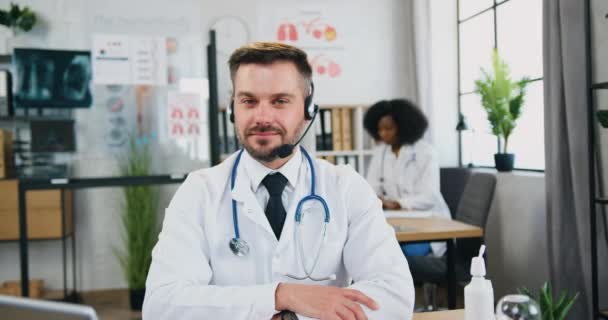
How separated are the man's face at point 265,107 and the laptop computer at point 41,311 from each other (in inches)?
39.3

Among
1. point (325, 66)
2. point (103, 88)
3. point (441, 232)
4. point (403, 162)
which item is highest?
point (325, 66)

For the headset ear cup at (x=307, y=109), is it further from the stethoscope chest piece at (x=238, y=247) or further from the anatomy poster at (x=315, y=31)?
the anatomy poster at (x=315, y=31)

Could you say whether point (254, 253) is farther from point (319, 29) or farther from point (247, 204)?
point (319, 29)

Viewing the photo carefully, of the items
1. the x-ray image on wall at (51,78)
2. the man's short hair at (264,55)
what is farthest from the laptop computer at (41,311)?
the x-ray image on wall at (51,78)

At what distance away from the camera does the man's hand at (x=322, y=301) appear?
1201mm

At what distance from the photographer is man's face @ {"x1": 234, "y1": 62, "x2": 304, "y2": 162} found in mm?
1443

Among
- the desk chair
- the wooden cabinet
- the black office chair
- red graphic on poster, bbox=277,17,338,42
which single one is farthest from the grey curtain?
the wooden cabinet

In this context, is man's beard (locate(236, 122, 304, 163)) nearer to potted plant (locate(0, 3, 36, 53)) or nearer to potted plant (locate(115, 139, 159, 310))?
potted plant (locate(115, 139, 159, 310))

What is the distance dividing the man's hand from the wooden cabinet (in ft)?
10.5

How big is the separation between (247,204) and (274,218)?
0.28 feet

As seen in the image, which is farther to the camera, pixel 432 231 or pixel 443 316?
pixel 432 231

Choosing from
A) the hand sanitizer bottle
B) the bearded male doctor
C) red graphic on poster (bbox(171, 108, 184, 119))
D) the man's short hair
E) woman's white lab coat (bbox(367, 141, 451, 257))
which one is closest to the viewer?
the hand sanitizer bottle

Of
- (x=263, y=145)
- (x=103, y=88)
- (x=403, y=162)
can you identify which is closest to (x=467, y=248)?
(x=403, y=162)

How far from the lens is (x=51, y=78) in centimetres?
362
